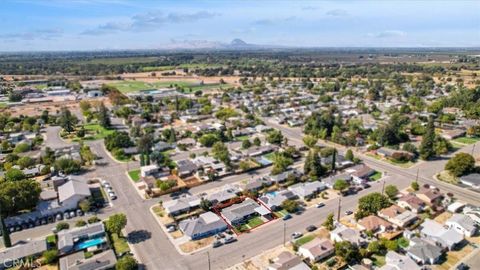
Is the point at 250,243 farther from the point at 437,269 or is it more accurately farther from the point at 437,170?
the point at 437,170

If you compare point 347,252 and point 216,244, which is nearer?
point 347,252

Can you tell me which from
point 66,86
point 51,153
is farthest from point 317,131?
point 66,86

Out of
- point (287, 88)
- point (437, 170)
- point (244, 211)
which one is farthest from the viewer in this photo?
point (287, 88)

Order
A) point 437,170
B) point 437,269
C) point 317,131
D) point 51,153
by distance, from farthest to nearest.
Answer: point 317,131, point 51,153, point 437,170, point 437,269

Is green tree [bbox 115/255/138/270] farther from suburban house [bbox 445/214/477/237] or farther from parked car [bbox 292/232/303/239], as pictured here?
suburban house [bbox 445/214/477/237]

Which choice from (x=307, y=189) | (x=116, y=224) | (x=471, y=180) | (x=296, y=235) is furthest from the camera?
(x=471, y=180)

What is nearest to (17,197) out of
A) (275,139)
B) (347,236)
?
(347,236)

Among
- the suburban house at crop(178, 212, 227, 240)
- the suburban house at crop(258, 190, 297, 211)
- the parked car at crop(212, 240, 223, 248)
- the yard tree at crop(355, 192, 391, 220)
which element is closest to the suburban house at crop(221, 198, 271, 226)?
the suburban house at crop(258, 190, 297, 211)

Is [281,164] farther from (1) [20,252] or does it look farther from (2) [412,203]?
(1) [20,252]
